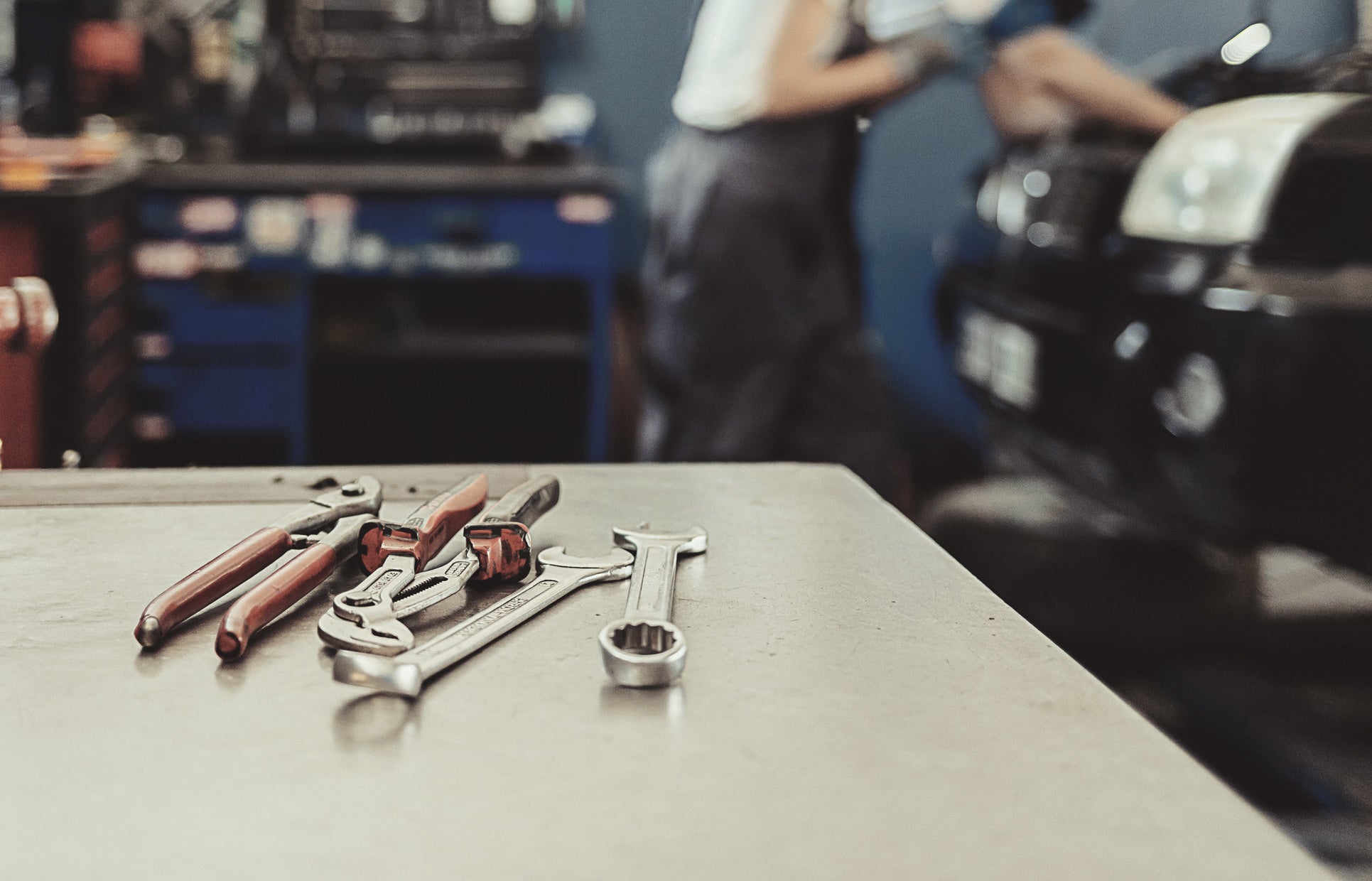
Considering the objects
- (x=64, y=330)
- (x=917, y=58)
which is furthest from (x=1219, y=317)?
(x=64, y=330)

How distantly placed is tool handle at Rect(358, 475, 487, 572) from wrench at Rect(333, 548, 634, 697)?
6 centimetres

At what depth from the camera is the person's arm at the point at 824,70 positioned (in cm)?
203

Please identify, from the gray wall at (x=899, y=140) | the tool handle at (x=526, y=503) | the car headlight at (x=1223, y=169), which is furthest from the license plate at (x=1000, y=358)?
the gray wall at (x=899, y=140)

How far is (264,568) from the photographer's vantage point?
640 mm

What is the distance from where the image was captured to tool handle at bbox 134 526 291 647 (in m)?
0.54

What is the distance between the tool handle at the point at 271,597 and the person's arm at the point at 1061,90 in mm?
1582

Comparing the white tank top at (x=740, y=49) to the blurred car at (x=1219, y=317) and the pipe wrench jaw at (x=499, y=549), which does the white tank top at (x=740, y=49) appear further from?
the pipe wrench jaw at (x=499, y=549)

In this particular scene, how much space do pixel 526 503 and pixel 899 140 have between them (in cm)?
316

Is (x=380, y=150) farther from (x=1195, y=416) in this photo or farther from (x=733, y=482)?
(x=733, y=482)

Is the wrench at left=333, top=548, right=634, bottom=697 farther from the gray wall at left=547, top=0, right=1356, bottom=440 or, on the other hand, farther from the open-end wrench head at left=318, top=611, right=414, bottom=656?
the gray wall at left=547, top=0, right=1356, bottom=440

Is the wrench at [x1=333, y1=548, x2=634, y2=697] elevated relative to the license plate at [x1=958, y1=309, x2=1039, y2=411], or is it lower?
elevated

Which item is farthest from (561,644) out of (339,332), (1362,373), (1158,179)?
(339,332)

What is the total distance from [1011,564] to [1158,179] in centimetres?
83

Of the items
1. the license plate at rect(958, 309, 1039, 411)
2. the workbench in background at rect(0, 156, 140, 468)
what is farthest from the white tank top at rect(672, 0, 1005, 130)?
the workbench in background at rect(0, 156, 140, 468)
